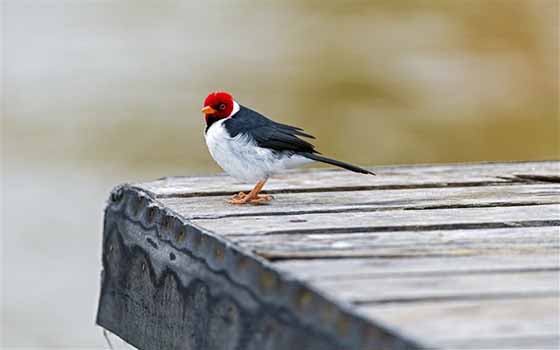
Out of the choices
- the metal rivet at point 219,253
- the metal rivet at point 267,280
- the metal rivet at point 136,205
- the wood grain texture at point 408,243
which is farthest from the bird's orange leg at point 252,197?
the metal rivet at point 267,280

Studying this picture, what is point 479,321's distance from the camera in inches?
98.2

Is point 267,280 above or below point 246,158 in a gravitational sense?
below

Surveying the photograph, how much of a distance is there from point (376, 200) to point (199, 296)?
3.68 feet

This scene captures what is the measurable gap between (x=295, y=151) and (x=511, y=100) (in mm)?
7342

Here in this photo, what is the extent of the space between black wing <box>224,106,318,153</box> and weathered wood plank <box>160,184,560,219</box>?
194mm

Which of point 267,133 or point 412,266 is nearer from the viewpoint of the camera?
point 412,266

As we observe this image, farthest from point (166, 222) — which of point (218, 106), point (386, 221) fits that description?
point (218, 106)

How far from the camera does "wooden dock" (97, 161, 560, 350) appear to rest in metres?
2.54

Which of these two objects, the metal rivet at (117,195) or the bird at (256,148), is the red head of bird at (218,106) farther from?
the metal rivet at (117,195)

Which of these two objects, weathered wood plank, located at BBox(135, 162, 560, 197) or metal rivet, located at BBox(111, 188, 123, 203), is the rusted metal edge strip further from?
weathered wood plank, located at BBox(135, 162, 560, 197)

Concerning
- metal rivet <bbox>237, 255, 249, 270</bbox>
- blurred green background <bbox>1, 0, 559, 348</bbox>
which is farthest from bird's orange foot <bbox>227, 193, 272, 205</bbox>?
blurred green background <bbox>1, 0, 559, 348</bbox>

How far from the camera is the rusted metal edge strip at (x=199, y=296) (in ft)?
8.46

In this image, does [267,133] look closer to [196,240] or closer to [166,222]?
[166,222]

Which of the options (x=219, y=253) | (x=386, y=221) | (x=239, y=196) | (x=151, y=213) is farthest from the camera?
(x=239, y=196)
